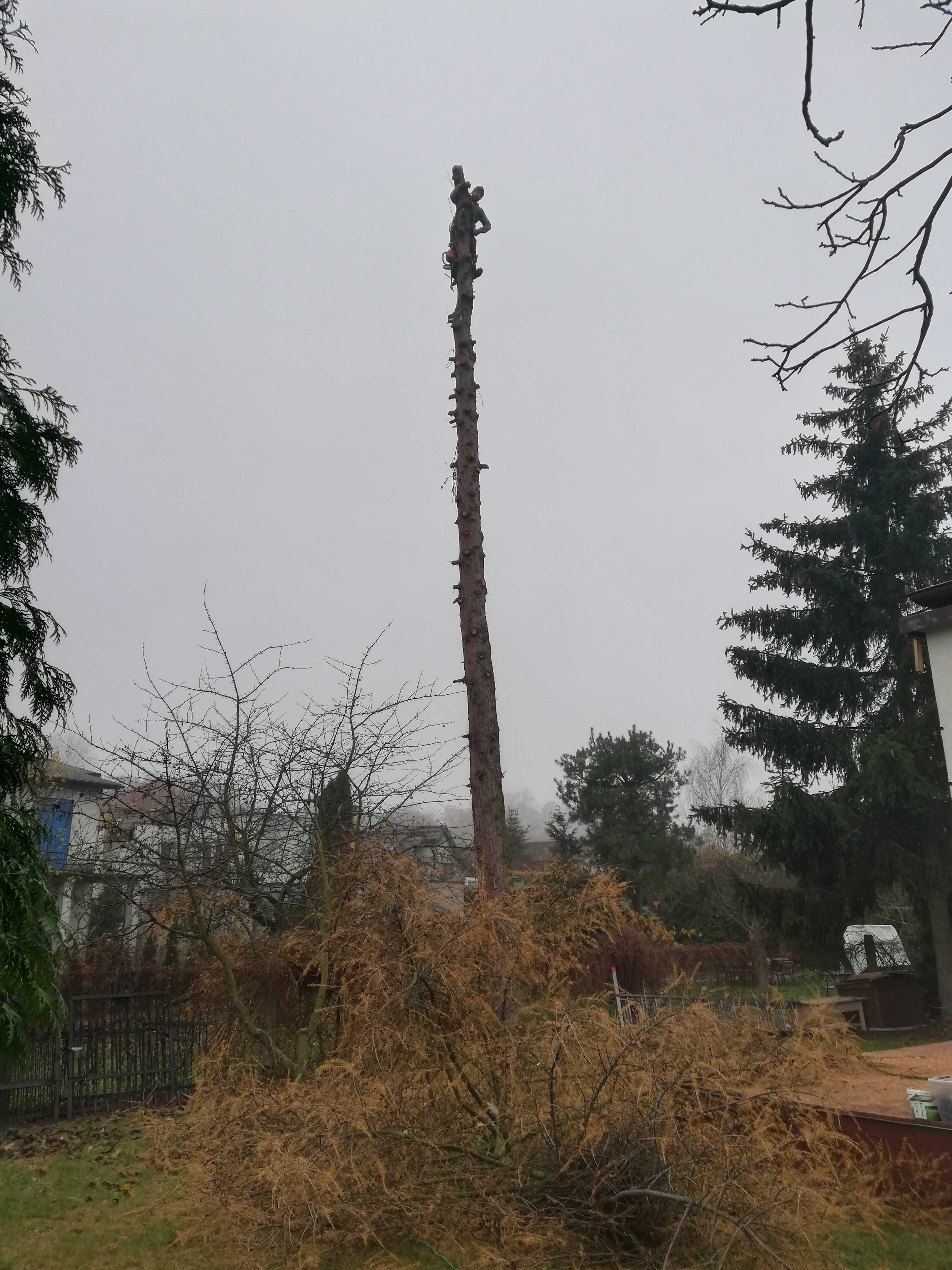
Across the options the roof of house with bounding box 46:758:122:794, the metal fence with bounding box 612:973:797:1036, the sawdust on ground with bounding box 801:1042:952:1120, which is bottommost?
the sawdust on ground with bounding box 801:1042:952:1120

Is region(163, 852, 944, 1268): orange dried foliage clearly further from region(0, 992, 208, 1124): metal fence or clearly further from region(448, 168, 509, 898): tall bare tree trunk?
region(0, 992, 208, 1124): metal fence

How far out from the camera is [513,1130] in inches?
221

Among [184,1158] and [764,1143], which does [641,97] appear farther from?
[184,1158]

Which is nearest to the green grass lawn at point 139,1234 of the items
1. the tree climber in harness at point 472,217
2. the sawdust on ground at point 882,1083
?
the sawdust on ground at point 882,1083

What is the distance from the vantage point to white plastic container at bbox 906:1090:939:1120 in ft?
19.2

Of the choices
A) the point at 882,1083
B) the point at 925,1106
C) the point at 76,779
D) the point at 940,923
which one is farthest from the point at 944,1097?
the point at 76,779

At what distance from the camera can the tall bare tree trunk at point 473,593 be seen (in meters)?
8.55

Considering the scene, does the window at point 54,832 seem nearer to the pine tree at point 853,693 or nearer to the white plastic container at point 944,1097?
the white plastic container at point 944,1097

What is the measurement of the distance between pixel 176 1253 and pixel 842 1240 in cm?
404

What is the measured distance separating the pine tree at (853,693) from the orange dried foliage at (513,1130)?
11.7 meters

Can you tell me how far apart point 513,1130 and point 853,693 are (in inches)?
592

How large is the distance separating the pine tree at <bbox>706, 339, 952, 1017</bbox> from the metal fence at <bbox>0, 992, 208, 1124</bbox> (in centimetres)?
1030

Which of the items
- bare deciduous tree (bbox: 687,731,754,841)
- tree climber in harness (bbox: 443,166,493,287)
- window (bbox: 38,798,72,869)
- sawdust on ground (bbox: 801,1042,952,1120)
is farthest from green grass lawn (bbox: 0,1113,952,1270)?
bare deciduous tree (bbox: 687,731,754,841)

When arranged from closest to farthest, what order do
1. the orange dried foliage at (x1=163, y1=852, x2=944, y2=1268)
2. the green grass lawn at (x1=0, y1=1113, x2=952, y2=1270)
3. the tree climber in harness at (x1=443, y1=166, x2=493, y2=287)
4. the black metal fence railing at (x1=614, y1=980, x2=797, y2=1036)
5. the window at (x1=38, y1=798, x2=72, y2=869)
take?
the orange dried foliage at (x1=163, y1=852, x2=944, y2=1268)
the green grass lawn at (x1=0, y1=1113, x2=952, y2=1270)
the black metal fence railing at (x1=614, y1=980, x2=797, y2=1036)
the window at (x1=38, y1=798, x2=72, y2=869)
the tree climber in harness at (x1=443, y1=166, x2=493, y2=287)
